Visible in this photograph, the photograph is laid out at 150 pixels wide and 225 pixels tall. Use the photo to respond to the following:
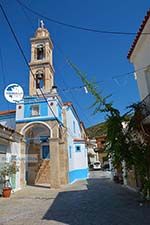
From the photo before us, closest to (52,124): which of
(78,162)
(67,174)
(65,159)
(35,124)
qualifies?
(35,124)

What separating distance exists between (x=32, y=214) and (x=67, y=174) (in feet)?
37.5

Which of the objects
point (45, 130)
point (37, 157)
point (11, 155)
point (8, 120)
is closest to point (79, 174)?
point (37, 157)

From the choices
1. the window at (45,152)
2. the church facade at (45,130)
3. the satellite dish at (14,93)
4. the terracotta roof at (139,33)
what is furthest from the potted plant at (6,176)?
the terracotta roof at (139,33)

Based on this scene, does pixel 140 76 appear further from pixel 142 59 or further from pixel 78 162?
pixel 78 162

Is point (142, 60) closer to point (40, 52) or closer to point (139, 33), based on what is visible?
point (139, 33)

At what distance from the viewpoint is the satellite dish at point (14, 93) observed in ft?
53.4

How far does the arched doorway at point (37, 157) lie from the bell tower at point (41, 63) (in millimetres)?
3903

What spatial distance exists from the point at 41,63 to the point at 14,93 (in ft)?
17.5

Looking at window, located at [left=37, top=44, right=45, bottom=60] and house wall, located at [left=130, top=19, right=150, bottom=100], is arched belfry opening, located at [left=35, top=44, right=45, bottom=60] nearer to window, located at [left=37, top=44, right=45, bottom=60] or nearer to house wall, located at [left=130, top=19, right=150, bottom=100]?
window, located at [left=37, top=44, right=45, bottom=60]

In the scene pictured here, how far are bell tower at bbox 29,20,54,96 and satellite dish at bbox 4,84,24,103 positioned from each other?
2.64 metres

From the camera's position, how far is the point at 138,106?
8180 millimetres

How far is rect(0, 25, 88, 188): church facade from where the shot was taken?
56.7 ft

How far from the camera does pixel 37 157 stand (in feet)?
67.0

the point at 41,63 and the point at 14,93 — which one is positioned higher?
the point at 41,63
